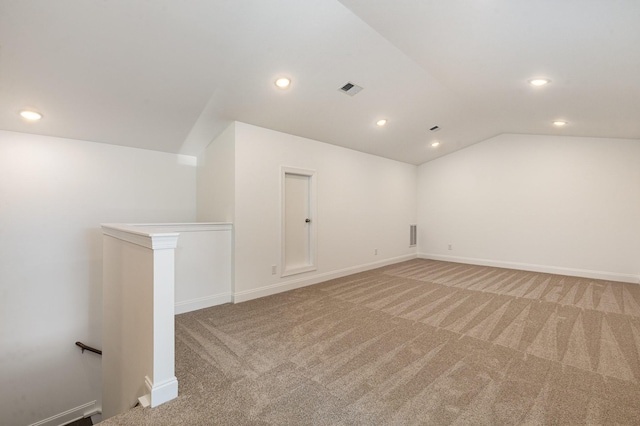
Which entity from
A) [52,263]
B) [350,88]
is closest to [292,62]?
[350,88]

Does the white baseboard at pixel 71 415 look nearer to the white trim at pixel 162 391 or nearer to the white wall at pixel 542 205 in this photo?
the white trim at pixel 162 391

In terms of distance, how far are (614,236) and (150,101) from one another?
7.93 m

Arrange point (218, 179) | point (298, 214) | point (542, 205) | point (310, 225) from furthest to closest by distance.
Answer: point (542, 205)
point (310, 225)
point (298, 214)
point (218, 179)

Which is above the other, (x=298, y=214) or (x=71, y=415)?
(x=298, y=214)

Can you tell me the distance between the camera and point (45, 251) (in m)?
3.53

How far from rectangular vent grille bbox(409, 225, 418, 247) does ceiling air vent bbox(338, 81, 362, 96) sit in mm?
4755

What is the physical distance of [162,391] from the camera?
1897 millimetres

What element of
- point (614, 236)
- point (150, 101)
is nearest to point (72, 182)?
point (150, 101)

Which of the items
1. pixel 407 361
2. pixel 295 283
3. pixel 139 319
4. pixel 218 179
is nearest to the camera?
pixel 139 319

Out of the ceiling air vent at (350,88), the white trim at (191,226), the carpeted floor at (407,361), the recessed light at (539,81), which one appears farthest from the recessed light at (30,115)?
the recessed light at (539,81)

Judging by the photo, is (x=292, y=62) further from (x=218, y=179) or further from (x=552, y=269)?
(x=552, y=269)

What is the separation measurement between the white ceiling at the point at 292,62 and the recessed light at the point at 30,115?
0.30 feet

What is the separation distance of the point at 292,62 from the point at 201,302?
10.1 feet

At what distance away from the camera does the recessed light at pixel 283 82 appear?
126 inches
